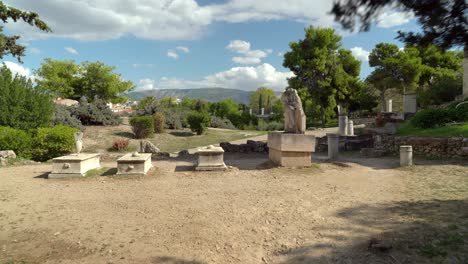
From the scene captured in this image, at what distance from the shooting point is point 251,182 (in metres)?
7.80

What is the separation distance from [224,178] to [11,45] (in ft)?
20.4

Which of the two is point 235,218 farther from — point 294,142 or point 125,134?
point 125,134

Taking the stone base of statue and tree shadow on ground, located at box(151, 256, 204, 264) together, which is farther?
the stone base of statue

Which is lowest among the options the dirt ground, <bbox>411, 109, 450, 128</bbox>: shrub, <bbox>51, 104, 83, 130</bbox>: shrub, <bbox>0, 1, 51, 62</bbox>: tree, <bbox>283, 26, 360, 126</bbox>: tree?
the dirt ground

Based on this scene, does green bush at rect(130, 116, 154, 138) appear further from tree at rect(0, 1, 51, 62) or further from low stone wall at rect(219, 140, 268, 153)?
tree at rect(0, 1, 51, 62)

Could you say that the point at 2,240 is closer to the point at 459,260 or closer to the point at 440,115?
the point at 459,260

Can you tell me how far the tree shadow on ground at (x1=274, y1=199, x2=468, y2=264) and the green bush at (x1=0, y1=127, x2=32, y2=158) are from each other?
38.5 ft

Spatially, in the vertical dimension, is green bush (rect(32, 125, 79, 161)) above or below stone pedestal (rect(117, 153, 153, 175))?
above

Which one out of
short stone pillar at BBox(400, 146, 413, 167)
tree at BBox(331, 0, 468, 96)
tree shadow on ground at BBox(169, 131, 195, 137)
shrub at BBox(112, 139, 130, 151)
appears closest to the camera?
tree at BBox(331, 0, 468, 96)

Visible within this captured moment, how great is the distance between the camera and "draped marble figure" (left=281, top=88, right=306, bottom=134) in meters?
9.46

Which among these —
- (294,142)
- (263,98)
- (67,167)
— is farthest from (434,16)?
(263,98)

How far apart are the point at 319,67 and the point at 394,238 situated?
24703 millimetres

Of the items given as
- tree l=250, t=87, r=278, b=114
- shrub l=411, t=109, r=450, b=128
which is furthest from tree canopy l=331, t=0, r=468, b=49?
tree l=250, t=87, r=278, b=114

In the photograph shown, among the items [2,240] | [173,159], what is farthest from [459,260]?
[173,159]
